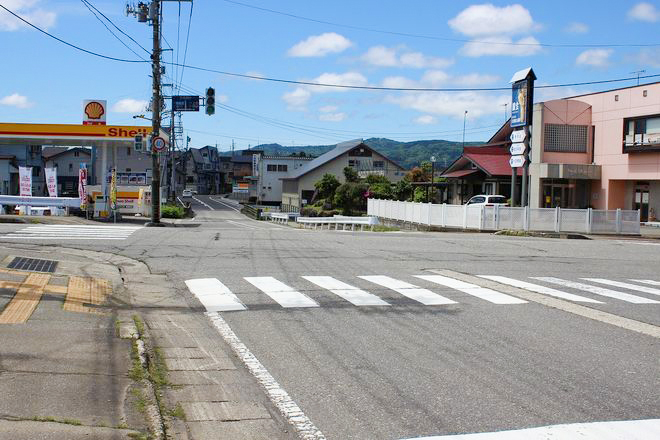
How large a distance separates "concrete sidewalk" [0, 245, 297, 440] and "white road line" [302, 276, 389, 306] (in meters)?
2.59

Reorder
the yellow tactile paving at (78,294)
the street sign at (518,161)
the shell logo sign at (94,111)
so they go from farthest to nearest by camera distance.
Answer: the shell logo sign at (94,111) → the street sign at (518,161) → the yellow tactile paving at (78,294)

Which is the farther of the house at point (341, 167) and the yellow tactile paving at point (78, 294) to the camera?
the house at point (341, 167)

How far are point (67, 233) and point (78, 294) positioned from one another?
36.5ft

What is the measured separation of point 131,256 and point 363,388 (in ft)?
36.8

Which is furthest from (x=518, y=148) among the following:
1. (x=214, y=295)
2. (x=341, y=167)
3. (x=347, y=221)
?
(x=341, y=167)

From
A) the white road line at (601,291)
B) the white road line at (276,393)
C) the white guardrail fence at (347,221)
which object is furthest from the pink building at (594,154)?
the white road line at (276,393)

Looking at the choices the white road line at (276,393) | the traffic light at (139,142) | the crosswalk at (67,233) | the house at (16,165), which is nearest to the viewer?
the white road line at (276,393)

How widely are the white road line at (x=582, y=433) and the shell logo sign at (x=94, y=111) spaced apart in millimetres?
44536

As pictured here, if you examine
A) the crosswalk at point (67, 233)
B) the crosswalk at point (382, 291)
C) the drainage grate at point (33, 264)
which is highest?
the crosswalk at point (67, 233)

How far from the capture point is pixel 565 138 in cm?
4006

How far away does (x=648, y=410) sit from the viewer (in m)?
5.64

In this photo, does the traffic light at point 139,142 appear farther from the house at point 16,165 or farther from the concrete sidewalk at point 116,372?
the house at point 16,165

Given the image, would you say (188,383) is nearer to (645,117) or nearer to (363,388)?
(363,388)

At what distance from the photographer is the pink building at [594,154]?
1459 inches
